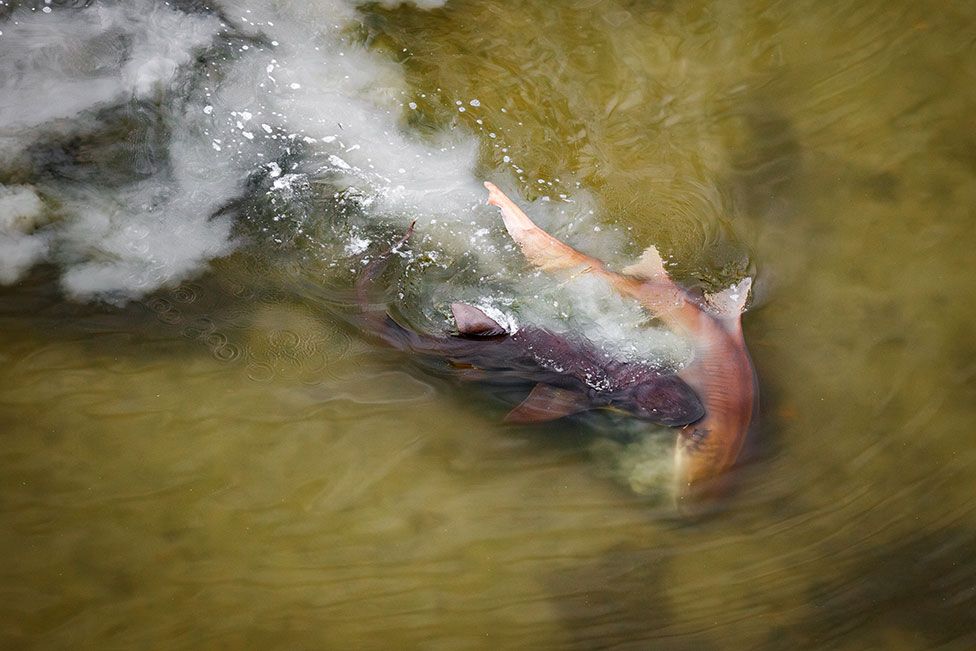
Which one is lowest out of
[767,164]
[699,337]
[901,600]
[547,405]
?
[901,600]

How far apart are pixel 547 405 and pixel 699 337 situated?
496mm

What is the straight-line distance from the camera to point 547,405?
92.3 inches

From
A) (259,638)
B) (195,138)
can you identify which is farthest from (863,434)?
(195,138)

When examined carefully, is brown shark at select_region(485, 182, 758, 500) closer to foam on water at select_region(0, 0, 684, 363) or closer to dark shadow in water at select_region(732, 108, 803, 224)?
foam on water at select_region(0, 0, 684, 363)

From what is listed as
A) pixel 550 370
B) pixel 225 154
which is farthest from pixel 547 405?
pixel 225 154

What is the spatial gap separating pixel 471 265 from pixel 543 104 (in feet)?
2.02

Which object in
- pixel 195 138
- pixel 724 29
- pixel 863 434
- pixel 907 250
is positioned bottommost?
pixel 863 434

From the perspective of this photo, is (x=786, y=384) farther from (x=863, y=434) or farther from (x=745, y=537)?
(x=745, y=537)

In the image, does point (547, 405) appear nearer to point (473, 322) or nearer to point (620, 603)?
point (473, 322)

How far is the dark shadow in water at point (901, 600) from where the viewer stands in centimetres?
224

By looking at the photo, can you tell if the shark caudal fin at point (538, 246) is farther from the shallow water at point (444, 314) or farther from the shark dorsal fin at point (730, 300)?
the shark dorsal fin at point (730, 300)

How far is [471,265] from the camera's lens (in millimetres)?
2465

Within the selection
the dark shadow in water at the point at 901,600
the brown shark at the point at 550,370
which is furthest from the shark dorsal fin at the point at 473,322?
the dark shadow in water at the point at 901,600

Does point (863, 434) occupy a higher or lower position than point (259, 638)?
higher
